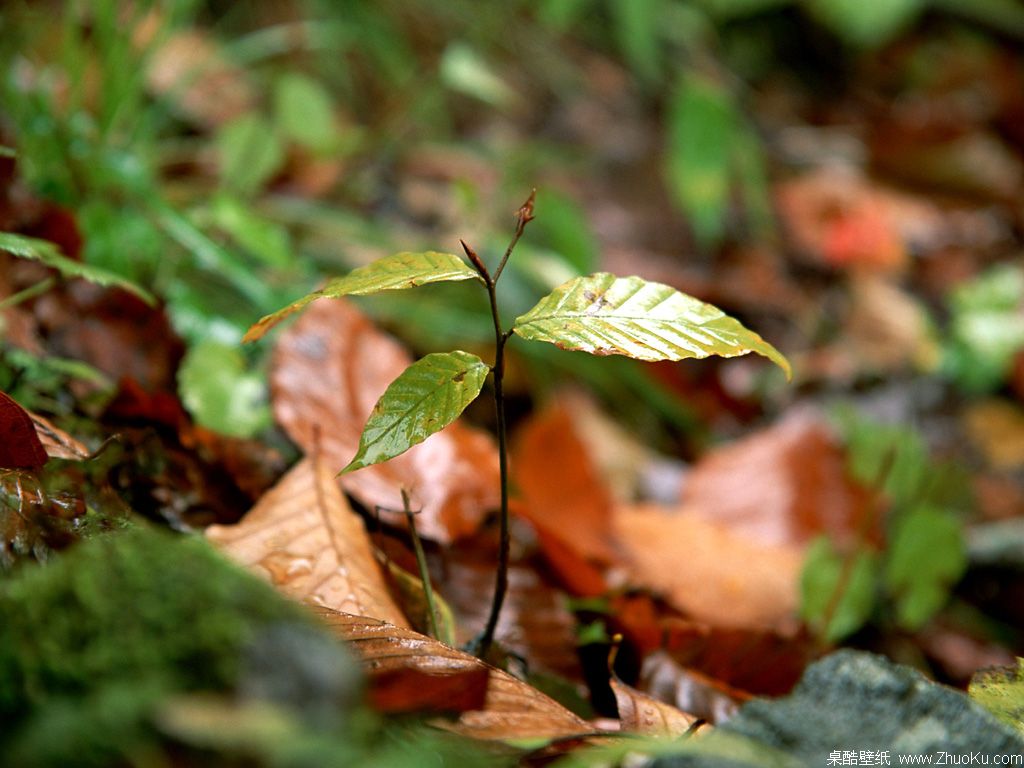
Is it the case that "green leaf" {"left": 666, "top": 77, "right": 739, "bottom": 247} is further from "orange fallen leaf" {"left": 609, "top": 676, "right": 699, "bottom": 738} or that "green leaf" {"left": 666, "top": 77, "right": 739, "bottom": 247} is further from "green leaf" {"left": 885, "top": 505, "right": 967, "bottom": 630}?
"orange fallen leaf" {"left": 609, "top": 676, "right": 699, "bottom": 738}

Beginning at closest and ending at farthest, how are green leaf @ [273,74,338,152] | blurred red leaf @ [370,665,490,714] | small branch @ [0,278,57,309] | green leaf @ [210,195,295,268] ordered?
blurred red leaf @ [370,665,490,714] < small branch @ [0,278,57,309] < green leaf @ [210,195,295,268] < green leaf @ [273,74,338,152]

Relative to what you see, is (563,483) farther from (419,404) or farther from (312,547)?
(419,404)

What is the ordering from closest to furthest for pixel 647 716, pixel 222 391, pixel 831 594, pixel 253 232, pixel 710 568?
1. pixel 647 716
2. pixel 222 391
3. pixel 831 594
4. pixel 253 232
5. pixel 710 568

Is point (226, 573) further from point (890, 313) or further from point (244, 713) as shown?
point (890, 313)

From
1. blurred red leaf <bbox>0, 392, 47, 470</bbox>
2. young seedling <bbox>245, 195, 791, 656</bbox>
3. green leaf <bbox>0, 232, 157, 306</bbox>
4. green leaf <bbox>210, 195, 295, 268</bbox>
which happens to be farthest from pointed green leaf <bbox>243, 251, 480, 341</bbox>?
green leaf <bbox>210, 195, 295, 268</bbox>

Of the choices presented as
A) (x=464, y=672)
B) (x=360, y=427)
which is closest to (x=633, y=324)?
(x=464, y=672)

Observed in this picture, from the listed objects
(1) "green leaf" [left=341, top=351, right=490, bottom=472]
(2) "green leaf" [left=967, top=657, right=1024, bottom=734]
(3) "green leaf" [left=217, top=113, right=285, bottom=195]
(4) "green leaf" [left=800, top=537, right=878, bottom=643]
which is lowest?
(4) "green leaf" [left=800, top=537, right=878, bottom=643]
